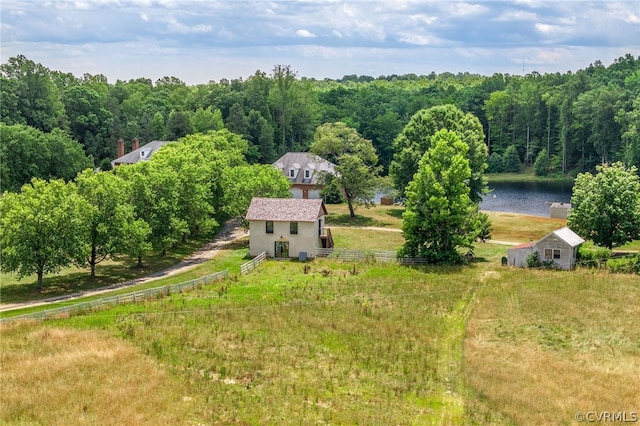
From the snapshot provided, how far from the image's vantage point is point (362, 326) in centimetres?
3981

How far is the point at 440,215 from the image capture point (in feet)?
182

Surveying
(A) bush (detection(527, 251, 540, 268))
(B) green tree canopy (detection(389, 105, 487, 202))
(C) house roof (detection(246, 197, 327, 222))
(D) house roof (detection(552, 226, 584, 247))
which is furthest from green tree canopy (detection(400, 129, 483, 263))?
(B) green tree canopy (detection(389, 105, 487, 202))

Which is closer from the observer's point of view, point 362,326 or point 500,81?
point 362,326

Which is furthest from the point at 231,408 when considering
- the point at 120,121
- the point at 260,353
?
the point at 120,121

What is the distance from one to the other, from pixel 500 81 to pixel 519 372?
144 m

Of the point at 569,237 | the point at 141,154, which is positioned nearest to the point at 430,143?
the point at 569,237

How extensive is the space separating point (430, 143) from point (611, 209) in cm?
2917

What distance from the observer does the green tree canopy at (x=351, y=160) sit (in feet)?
259

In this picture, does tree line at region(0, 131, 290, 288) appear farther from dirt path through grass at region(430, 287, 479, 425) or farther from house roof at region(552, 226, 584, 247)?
house roof at region(552, 226, 584, 247)

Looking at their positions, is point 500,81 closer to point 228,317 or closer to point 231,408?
point 228,317

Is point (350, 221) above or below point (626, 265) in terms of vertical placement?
above

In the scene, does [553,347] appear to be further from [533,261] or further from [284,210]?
[284,210]

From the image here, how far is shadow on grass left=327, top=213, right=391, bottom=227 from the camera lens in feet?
251

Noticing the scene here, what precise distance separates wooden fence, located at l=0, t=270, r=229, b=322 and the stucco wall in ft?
28.1
